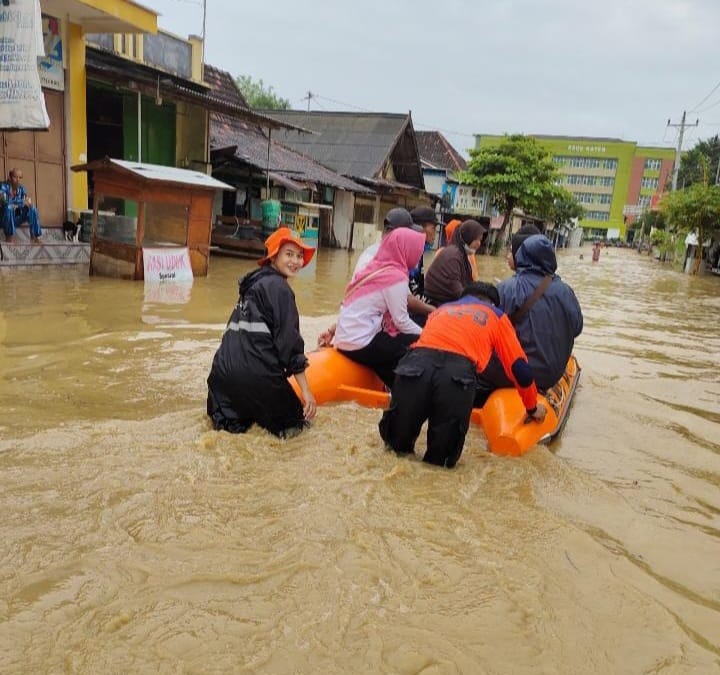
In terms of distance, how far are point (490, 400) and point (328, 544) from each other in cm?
203

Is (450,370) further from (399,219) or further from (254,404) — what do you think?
(399,219)

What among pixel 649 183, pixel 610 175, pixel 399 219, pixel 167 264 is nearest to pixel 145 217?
pixel 167 264

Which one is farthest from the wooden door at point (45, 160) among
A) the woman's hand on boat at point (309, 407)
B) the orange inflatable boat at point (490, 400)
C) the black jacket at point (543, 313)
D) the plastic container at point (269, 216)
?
the black jacket at point (543, 313)

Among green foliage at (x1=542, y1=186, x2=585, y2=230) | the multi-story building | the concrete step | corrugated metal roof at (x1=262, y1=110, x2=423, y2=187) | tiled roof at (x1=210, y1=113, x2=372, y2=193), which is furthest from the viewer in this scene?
the multi-story building

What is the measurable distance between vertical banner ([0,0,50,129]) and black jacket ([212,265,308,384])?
6.86m

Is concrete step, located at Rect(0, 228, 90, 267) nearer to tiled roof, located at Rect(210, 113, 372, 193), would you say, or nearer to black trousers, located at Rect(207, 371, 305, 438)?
tiled roof, located at Rect(210, 113, 372, 193)

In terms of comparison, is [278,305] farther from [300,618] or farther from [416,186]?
[416,186]

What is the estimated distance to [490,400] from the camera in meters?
4.59

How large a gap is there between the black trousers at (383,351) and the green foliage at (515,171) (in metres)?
28.8

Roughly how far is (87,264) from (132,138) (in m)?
4.80

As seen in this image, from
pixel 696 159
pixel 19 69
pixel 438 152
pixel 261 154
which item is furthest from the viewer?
pixel 696 159

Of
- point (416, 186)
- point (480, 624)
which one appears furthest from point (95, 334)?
point (416, 186)

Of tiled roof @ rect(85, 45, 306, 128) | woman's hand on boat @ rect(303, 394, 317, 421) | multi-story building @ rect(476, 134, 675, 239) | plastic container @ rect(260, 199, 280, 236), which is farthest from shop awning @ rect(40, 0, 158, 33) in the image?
multi-story building @ rect(476, 134, 675, 239)

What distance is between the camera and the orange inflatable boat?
4309 millimetres
